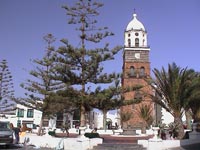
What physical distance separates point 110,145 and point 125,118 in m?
32.0

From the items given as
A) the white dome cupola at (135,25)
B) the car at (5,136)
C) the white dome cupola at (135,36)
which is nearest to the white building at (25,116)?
the white dome cupola at (135,36)

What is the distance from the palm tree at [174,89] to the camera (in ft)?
66.4

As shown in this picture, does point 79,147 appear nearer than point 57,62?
Yes

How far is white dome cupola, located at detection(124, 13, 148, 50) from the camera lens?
55.1 m

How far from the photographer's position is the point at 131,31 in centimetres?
5506

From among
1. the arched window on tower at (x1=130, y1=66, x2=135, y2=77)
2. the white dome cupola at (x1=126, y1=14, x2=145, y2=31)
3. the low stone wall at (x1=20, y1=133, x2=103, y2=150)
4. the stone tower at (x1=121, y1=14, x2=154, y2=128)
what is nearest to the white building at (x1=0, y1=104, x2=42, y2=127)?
the stone tower at (x1=121, y1=14, x2=154, y2=128)

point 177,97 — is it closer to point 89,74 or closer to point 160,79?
point 160,79

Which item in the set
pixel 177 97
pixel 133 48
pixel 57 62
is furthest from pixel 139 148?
pixel 133 48

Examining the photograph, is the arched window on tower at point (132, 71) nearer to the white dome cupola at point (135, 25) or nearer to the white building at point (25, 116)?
the white dome cupola at point (135, 25)

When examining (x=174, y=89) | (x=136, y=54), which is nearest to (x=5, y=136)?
(x=174, y=89)

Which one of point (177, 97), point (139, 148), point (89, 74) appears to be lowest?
point (139, 148)

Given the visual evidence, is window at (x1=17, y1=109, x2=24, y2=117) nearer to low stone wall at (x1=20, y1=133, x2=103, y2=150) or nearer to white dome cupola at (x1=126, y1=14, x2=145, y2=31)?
white dome cupola at (x1=126, y1=14, x2=145, y2=31)

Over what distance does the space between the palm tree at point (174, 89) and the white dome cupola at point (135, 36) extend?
34.3 metres

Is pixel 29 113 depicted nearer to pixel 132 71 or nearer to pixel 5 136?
pixel 132 71
